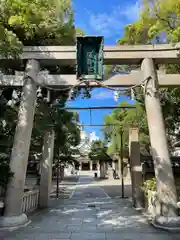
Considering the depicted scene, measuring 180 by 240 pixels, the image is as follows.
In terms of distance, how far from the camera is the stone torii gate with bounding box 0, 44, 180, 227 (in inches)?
225

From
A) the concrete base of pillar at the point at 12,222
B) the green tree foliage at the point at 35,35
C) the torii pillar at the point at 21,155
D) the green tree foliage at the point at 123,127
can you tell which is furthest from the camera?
the green tree foliage at the point at 123,127

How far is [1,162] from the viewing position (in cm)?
580

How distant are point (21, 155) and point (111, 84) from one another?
11.6 ft

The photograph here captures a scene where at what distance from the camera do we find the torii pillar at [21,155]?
557cm

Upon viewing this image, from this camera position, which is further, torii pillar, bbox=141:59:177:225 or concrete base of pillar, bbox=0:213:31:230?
torii pillar, bbox=141:59:177:225

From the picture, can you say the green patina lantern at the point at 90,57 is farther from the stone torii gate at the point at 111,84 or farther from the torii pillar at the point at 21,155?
the torii pillar at the point at 21,155

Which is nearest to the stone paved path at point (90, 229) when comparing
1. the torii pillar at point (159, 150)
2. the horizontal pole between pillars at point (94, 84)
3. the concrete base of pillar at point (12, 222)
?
the concrete base of pillar at point (12, 222)

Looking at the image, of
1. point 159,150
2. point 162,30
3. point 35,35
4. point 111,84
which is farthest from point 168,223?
point 35,35

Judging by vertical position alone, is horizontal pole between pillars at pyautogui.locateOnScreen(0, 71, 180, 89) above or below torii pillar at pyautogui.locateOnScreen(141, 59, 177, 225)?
above

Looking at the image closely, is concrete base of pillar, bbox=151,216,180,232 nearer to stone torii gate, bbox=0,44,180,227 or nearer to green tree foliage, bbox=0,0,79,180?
stone torii gate, bbox=0,44,180,227

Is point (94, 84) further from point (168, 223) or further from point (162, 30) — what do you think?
point (168, 223)

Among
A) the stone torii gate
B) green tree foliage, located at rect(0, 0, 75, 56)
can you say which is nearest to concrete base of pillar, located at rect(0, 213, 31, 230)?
the stone torii gate

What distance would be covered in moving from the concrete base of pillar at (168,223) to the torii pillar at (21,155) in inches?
137

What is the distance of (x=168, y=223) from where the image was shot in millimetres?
5289
